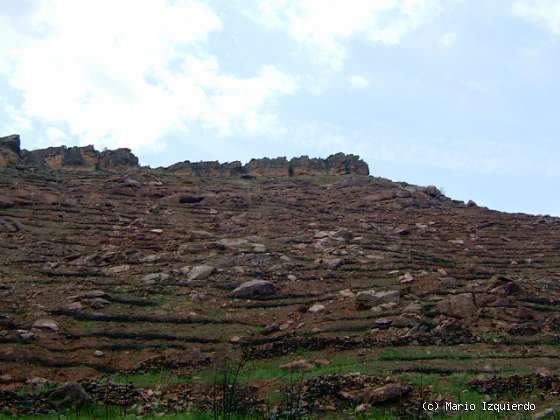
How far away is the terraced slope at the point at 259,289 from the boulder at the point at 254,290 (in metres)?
0.03

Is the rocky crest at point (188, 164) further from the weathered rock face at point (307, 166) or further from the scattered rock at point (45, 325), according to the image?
the scattered rock at point (45, 325)

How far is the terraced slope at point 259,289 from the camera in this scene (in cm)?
1242

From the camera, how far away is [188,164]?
35656 millimetres

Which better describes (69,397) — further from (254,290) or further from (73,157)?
(73,157)

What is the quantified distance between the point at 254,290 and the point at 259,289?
0.11 m

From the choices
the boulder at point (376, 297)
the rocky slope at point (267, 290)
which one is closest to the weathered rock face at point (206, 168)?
the rocky slope at point (267, 290)

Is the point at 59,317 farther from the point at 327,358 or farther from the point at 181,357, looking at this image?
the point at 327,358

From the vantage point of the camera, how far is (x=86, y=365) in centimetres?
1226

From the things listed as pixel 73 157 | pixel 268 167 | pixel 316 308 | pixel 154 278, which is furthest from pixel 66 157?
pixel 316 308

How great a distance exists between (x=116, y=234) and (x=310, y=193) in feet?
36.3

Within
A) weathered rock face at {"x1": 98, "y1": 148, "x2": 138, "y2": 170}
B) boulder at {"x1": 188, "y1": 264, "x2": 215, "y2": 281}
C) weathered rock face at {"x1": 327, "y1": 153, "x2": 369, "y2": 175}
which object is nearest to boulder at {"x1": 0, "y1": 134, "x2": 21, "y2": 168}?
weathered rock face at {"x1": 98, "y1": 148, "x2": 138, "y2": 170}

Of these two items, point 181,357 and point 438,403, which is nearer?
point 438,403

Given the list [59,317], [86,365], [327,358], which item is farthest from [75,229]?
[327,358]

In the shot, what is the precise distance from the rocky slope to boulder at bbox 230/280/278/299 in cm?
4
